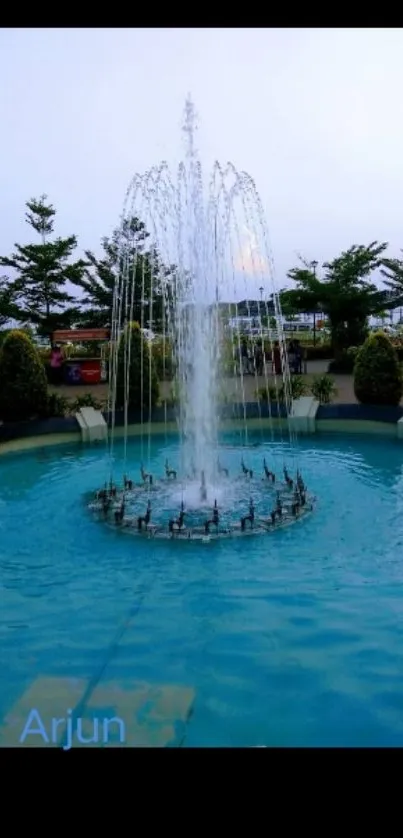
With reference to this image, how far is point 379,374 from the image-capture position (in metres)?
14.8

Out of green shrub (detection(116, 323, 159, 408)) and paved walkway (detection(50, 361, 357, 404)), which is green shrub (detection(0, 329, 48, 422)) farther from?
paved walkway (detection(50, 361, 357, 404))

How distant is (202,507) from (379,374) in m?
7.44

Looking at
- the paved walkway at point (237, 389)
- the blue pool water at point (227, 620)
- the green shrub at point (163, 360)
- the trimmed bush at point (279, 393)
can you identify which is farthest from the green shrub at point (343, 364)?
the blue pool water at point (227, 620)

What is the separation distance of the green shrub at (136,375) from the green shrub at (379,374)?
14.9ft

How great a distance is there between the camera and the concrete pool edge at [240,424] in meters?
13.7

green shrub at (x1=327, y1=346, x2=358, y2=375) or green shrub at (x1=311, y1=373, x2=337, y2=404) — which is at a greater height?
green shrub at (x1=327, y1=346, x2=358, y2=375)

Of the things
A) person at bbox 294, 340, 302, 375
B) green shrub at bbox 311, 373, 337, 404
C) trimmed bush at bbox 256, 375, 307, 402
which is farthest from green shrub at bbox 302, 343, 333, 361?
green shrub at bbox 311, 373, 337, 404

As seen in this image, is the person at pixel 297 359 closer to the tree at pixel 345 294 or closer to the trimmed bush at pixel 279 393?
the tree at pixel 345 294

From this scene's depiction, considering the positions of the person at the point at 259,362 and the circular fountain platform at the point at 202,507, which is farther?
the person at the point at 259,362

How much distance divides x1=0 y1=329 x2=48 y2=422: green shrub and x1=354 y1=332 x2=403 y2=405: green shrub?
22.4 ft

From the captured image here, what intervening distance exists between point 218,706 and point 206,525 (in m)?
3.41

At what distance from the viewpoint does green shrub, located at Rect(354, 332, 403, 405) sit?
14.8 metres

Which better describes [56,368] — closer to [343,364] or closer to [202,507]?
[343,364]
